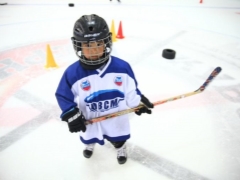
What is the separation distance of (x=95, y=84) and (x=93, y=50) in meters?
0.18

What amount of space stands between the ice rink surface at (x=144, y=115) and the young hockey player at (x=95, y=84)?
1.36ft

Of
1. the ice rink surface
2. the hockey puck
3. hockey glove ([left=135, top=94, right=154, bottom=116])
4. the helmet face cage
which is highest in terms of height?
the helmet face cage

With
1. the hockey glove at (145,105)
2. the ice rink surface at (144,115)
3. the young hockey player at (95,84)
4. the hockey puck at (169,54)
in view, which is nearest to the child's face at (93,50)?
the young hockey player at (95,84)

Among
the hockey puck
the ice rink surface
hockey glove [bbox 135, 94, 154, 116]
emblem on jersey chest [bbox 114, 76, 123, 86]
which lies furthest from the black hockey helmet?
the hockey puck

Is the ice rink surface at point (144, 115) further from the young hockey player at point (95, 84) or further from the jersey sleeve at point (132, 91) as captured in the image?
the jersey sleeve at point (132, 91)

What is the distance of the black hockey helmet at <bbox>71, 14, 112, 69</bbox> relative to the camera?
0.95 meters

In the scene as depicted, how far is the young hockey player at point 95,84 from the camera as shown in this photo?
97 cm

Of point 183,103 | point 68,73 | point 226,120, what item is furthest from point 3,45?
point 226,120

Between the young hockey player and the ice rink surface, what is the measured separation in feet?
1.36

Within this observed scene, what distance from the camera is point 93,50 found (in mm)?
977

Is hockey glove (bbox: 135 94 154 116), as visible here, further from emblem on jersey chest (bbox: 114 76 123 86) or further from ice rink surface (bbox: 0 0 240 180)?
ice rink surface (bbox: 0 0 240 180)

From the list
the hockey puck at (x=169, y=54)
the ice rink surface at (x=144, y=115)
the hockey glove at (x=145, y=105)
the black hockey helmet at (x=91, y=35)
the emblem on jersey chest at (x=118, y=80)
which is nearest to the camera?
the black hockey helmet at (x=91, y=35)

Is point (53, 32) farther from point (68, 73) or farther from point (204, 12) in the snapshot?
point (204, 12)

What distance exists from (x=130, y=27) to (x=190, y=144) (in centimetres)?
296
